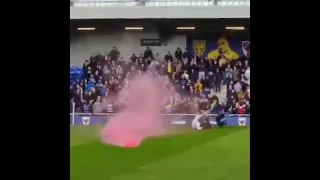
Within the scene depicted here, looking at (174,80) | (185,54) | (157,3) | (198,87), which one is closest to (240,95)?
(198,87)

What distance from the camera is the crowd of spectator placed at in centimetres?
720

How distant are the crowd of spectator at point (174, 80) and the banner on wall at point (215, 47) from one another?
78 mm

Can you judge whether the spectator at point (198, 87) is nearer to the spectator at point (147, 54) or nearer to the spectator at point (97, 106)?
the spectator at point (147, 54)

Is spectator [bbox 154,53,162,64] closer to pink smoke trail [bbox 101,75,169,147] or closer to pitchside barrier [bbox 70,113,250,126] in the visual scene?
pink smoke trail [bbox 101,75,169,147]

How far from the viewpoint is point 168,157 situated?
584 centimetres

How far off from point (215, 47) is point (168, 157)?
2833 millimetres

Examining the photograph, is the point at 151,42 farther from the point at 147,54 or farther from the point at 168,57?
the point at 168,57

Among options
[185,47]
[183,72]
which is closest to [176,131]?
[183,72]

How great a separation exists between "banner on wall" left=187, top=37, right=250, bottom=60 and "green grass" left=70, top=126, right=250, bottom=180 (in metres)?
1.68

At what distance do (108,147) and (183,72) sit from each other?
6.90ft

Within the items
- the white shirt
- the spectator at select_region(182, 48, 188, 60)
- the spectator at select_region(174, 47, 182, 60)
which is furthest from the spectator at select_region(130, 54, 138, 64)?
the white shirt

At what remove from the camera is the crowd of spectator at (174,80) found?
7203 mm
